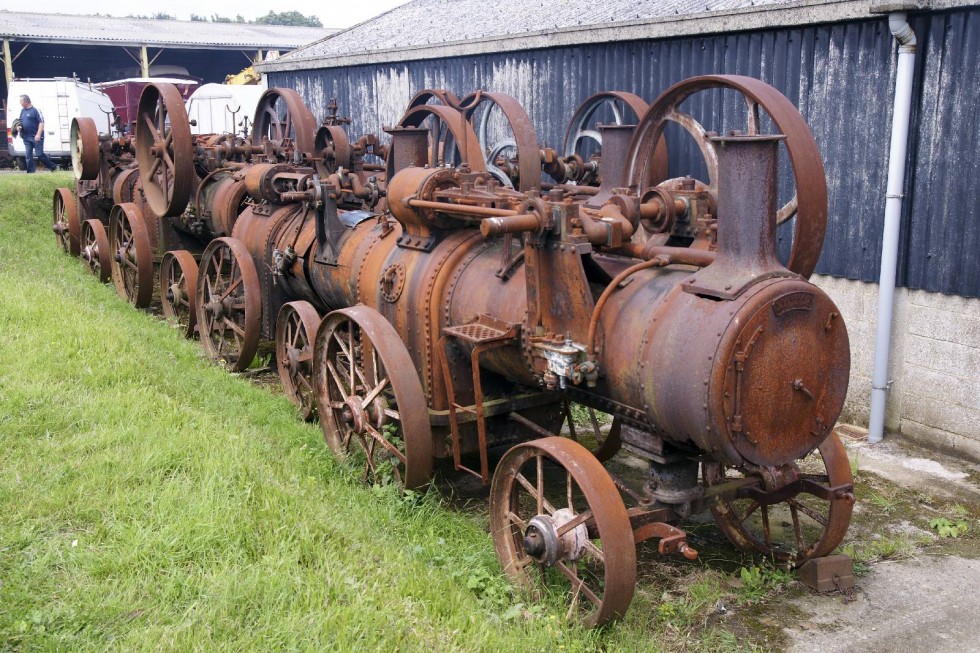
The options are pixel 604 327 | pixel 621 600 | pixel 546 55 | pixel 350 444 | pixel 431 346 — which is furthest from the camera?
pixel 546 55

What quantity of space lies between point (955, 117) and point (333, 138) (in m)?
4.53

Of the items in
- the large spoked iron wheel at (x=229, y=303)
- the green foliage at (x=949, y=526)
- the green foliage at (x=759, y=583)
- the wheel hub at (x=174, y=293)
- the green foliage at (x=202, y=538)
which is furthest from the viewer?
the wheel hub at (x=174, y=293)

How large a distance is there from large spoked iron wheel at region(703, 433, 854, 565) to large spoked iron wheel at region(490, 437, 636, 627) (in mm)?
665

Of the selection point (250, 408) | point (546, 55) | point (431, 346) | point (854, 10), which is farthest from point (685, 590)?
point (546, 55)

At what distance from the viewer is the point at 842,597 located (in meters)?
4.07

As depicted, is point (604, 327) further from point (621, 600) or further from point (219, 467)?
point (219, 467)

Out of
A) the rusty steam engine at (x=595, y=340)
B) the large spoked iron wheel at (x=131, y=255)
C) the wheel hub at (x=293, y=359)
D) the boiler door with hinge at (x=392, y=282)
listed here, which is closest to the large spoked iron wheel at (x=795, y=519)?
the rusty steam engine at (x=595, y=340)

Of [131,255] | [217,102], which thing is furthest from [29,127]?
[131,255]

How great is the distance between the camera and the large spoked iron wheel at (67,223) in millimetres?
10508

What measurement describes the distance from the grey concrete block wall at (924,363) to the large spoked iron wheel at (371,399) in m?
3.38

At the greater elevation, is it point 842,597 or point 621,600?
point 621,600

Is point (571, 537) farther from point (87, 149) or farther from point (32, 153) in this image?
point (32, 153)

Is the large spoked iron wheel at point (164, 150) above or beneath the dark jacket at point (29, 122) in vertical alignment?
beneath

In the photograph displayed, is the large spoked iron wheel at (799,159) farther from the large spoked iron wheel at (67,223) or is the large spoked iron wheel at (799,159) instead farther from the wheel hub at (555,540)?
the large spoked iron wheel at (67,223)
